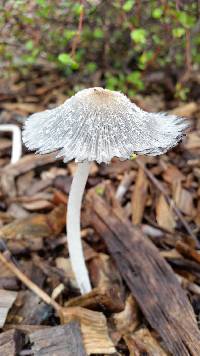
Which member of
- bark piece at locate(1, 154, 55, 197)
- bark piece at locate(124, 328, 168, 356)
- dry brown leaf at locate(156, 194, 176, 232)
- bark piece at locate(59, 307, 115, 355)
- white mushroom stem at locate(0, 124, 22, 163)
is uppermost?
white mushroom stem at locate(0, 124, 22, 163)

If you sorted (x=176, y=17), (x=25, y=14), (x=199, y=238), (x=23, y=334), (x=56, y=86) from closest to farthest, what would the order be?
1. (x=23, y=334)
2. (x=199, y=238)
3. (x=176, y=17)
4. (x=25, y=14)
5. (x=56, y=86)

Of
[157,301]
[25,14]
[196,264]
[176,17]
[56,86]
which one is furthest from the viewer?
[56,86]

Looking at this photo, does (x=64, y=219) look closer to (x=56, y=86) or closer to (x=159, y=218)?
(x=159, y=218)

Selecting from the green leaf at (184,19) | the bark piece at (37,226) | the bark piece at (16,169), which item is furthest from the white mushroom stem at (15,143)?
the green leaf at (184,19)

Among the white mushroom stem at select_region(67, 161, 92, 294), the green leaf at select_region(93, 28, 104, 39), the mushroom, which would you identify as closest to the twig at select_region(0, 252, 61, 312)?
the white mushroom stem at select_region(67, 161, 92, 294)

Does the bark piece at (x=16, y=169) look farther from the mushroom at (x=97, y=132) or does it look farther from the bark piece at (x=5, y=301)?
the mushroom at (x=97, y=132)

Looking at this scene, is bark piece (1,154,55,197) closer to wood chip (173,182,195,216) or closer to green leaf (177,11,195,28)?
wood chip (173,182,195,216)

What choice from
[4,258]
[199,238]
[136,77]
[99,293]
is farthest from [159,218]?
[136,77]
